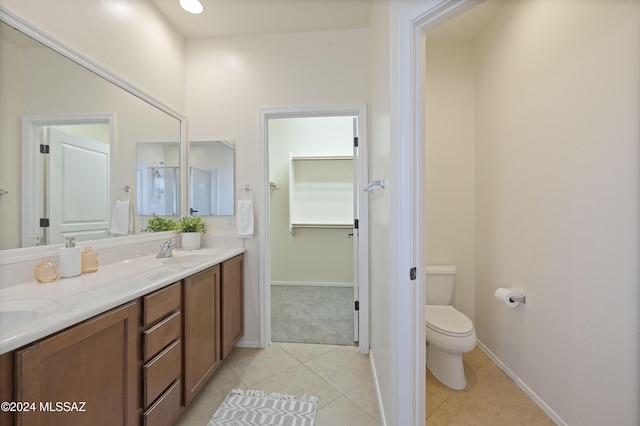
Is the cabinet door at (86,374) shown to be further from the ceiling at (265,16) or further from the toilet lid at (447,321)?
the ceiling at (265,16)

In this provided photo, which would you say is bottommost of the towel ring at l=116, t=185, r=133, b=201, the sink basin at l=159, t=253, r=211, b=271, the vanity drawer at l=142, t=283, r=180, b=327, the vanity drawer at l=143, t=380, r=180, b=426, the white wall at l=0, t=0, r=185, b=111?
the vanity drawer at l=143, t=380, r=180, b=426

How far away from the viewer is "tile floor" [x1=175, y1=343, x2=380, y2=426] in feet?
4.65

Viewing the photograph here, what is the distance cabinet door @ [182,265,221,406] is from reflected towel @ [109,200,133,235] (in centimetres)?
61

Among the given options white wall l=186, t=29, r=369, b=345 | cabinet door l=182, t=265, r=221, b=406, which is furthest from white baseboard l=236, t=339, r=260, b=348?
cabinet door l=182, t=265, r=221, b=406

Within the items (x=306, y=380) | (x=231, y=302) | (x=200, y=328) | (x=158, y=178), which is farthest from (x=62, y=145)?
(x=306, y=380)

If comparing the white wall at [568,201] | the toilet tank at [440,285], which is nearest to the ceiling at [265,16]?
the white wall at [568,201]

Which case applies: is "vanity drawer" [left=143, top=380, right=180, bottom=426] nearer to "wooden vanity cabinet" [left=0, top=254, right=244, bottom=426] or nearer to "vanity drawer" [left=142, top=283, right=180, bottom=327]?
"wooden vanity cabinet" [left=0, top=254, right=244, bottom=426]

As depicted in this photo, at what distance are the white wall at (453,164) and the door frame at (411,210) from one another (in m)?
1.30

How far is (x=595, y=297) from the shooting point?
3.84 feet

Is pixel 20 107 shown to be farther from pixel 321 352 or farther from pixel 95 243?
pixel 321 352

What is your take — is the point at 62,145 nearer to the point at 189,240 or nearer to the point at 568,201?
the point at 189,240

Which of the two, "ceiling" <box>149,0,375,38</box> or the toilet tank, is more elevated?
"ceiling" <box>149,0,375,38</box>

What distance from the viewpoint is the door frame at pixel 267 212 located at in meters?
2.05

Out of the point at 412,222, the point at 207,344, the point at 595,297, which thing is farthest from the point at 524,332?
the point at 207,344
